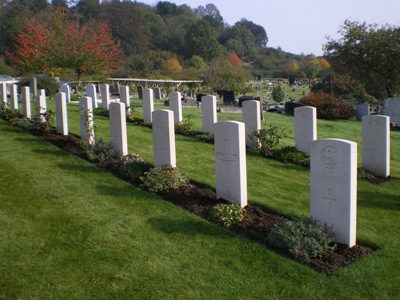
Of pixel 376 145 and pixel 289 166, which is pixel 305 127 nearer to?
pixel 289 166

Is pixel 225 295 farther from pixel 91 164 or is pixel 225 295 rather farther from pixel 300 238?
pixel 91 164

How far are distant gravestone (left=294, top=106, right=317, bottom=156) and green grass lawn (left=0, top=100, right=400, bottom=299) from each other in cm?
225

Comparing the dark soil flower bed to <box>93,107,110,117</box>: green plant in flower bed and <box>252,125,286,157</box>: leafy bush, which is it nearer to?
<box>252,125,286,157</box>: leafy bush

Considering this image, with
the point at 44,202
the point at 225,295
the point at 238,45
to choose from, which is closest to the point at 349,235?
the point at 225,295

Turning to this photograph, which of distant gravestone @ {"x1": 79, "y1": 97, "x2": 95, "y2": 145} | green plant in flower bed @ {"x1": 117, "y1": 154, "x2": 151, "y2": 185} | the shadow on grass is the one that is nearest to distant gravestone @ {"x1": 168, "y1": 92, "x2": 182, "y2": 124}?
distant gravestone @ {"x1": 79, "y1": 97, "x2": 95, "y2": 145}

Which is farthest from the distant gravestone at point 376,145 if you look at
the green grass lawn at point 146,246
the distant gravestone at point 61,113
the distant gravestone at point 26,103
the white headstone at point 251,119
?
the distant gravestone at point 26,103

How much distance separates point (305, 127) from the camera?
11.6 m

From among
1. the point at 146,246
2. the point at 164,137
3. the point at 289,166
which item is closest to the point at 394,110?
the point at 289,166

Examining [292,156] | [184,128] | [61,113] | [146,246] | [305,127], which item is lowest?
[146,246]

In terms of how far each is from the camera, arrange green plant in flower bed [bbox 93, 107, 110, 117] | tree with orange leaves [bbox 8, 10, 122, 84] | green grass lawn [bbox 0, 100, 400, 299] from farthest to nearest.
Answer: tree with orange leaves [bbox 8, 10, 122, 84] → green plant in flower bed [bbox 93, 107, 110, 117] → green grass lawn [bbox 0, 100, 400, 299]

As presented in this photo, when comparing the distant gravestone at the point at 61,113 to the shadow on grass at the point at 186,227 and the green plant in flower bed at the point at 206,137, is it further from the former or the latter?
the shadow on grass at the point at 186,227

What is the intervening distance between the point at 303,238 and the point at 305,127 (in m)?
6.06

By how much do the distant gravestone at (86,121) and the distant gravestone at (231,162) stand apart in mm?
4680

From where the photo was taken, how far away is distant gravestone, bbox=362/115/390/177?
10.0 m
